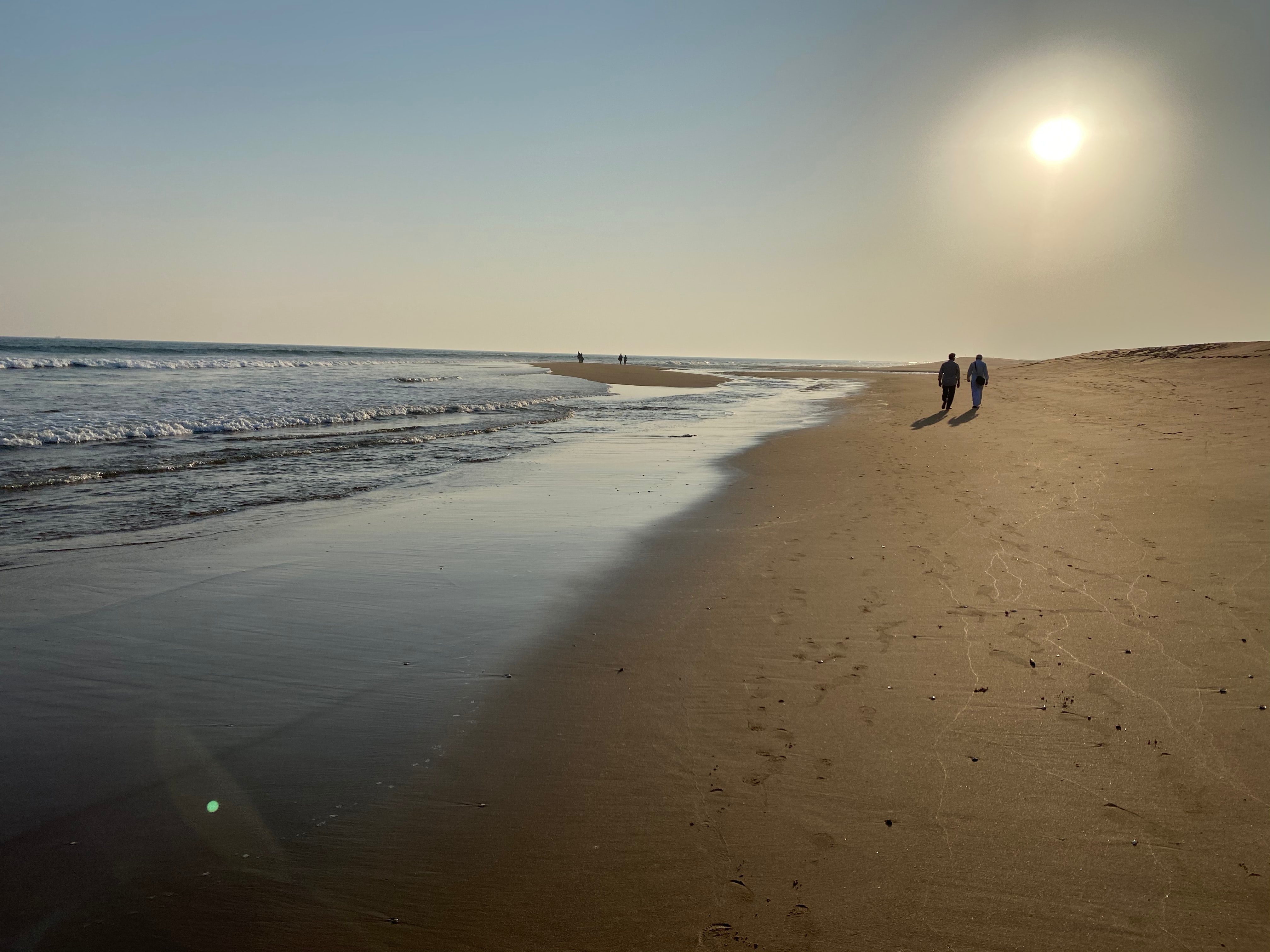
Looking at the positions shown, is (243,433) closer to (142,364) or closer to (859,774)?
(859,774)

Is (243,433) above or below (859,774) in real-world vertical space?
below

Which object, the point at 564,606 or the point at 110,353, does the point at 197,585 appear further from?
the point at 110,353

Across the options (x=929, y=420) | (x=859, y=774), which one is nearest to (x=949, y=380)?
(x=929, y=420)

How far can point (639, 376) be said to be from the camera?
6456cm

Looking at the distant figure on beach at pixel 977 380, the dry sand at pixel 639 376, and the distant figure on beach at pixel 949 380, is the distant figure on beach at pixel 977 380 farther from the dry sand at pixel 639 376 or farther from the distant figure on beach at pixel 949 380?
the dry sand at pixel 639 376

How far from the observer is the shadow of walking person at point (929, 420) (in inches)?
829

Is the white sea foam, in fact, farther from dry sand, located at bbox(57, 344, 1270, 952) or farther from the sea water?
dry sand, located at bbox(57, 344, 1270, 952)

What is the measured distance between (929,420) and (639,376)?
43628 millimetres

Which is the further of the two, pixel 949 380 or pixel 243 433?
pixel 949 380

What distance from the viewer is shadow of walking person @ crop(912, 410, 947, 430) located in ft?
69.1

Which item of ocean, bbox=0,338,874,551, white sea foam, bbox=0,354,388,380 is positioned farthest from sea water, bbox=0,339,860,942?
white sea foam, bbox=0,354,388,380

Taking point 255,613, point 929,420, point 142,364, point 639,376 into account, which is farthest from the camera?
point 639,376

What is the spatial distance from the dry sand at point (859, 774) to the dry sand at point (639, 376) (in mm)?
44537

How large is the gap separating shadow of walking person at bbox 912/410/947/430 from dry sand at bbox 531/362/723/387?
2753cm
